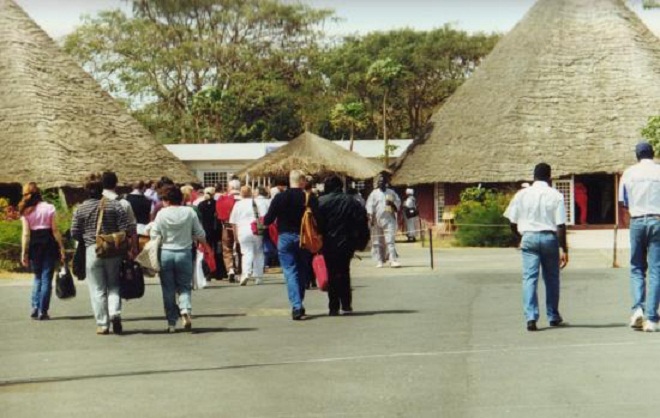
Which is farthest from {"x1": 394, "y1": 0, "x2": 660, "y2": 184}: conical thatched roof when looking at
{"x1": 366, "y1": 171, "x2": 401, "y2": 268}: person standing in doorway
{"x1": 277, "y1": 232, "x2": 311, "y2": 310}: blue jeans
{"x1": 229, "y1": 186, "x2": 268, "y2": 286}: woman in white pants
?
{"x1": 277, "y1": 232, "x2": 311, "y2": 310}: blue jeans

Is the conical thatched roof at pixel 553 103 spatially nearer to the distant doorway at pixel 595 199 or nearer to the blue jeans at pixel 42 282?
the distant doorway at pixel 595 199

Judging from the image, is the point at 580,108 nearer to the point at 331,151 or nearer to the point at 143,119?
the point at 331,151

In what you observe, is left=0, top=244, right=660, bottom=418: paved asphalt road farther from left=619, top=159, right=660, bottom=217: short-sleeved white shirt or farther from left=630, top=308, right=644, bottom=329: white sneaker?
left=619, top=159, right=660, bottom=217: short-sleeved white shirt

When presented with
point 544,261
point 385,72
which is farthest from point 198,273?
point 385,72

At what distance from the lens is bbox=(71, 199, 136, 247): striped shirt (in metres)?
14.5

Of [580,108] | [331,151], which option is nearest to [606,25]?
[580,108]

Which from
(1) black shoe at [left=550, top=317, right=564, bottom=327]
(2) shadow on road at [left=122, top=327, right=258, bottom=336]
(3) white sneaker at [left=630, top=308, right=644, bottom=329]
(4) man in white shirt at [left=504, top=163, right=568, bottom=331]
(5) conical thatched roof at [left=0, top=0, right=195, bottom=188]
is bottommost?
(2) shadow on road at [left=122, top=327, right=258, bottom=336]

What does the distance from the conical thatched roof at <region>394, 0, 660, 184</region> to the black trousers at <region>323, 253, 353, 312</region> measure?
2961 cm

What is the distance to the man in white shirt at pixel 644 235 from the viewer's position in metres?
13.1

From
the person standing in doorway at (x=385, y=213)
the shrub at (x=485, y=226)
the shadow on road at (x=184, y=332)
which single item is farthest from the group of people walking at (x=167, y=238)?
the shrub at (x=485, y=226)

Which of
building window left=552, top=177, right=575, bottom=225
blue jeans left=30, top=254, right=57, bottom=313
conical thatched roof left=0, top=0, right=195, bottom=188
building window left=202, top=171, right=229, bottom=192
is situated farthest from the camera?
building window left=202, top=171, right=229, bottom=192

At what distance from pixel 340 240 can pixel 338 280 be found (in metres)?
0.49

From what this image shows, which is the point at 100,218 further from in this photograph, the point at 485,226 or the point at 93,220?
the point at 485,226

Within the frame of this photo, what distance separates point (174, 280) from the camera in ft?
47.7
